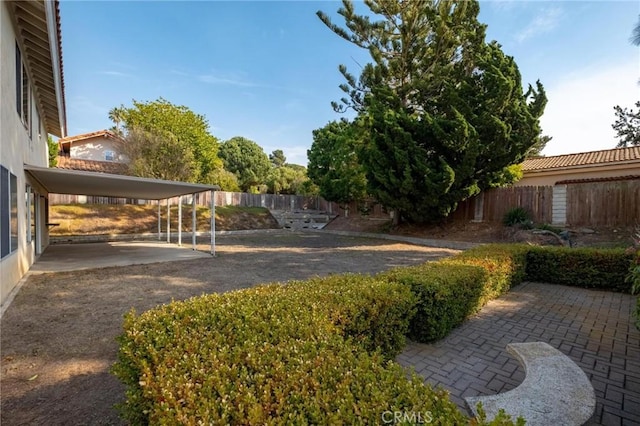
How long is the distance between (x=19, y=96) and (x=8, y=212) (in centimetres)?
291

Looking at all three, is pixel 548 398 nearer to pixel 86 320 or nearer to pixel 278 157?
pixel 86 320

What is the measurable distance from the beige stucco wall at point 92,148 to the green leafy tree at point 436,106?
75.6ft

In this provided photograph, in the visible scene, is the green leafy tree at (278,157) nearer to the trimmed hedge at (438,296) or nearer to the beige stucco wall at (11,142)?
the beige stucco wall at (11,142)

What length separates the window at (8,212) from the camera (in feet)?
15.3

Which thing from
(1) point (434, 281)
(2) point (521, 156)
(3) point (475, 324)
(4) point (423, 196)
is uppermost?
(2) point (521, 156)

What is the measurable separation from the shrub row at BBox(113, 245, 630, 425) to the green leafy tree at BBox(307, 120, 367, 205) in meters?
13.8

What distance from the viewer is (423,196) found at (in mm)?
13570

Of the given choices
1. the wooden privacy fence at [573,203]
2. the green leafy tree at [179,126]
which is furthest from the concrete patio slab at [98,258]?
the wooden privacy fence at [573,203]

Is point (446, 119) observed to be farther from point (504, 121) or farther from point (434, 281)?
point (434, 281)

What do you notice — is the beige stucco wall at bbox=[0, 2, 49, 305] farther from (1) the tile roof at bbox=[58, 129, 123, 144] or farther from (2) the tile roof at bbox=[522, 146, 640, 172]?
(1) the tile roof at bbox=[58, 129, 123, 144]

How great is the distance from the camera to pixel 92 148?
87.4 feet

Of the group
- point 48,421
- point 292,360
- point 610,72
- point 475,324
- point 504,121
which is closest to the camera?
point 292,360

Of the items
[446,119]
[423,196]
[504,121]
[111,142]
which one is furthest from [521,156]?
[111,142]

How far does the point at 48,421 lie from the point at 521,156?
624 inches
